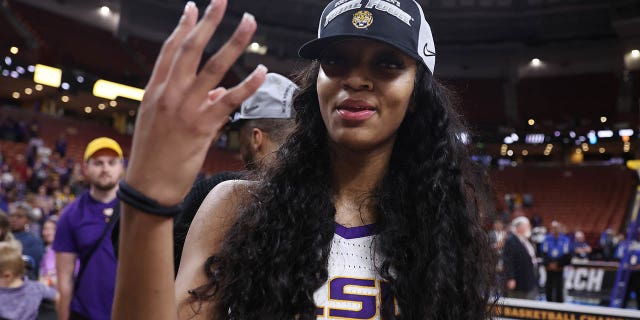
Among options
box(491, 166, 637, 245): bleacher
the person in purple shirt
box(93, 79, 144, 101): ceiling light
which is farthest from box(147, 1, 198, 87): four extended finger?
box(491, 166, 637, 245): bleacher

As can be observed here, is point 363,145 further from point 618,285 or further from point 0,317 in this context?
point 618,285

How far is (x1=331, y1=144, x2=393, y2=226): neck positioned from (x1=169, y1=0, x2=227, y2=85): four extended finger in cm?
66

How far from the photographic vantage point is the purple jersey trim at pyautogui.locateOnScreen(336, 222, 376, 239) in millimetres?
1287

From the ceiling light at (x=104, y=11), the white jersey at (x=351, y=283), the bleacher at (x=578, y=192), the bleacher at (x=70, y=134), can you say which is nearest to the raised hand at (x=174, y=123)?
the white jersey at (x=351, y=283)

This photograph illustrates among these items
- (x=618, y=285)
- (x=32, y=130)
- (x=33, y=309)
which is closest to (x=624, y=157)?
(x=618, y=285)

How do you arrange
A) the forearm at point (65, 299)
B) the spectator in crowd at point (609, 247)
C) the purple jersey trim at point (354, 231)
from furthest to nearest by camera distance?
the spectator in crowd at point (609, 247) < the forearm at point (65, 299) < the purple jersey trim at point (354, 231)

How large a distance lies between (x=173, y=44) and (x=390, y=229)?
739 millimetres

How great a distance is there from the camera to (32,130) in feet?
59.6

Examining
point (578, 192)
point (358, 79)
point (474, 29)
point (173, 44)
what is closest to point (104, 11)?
point (474, 29)

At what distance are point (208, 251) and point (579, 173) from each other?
82.0ft

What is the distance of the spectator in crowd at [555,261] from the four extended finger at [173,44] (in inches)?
403

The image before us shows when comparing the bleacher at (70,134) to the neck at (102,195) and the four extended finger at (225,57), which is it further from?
the four extended finger at (225,57)

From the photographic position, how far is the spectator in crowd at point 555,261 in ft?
32.3

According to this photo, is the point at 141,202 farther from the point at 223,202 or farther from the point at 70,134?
the point at 70,134
